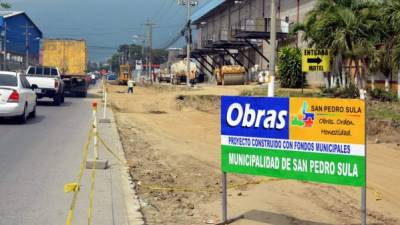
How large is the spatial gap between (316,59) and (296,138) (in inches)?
860

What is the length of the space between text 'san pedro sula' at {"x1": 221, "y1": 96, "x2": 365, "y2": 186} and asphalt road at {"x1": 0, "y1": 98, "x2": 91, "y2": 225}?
2.41 meters

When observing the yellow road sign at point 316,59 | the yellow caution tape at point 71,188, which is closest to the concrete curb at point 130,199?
the yellow caution tape at point 71,188

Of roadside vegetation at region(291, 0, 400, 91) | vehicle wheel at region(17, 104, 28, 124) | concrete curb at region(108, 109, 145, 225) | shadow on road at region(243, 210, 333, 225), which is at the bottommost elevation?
shadow on road at region(243, 210, 333, 225)

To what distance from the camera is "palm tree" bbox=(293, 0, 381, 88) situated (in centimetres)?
2822

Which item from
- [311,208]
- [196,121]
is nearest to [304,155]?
[311,208]

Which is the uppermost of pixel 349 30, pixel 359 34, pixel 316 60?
pixel 349 30

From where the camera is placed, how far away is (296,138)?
664 centimetres

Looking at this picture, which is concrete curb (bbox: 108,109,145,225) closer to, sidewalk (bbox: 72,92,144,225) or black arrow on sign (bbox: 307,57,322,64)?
sidewalk (bbox: 72,92,144,225)

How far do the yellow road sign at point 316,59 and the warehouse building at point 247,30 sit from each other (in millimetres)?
19541

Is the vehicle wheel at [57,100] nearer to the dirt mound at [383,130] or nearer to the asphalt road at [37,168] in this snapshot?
the asphalt road at [37,168]

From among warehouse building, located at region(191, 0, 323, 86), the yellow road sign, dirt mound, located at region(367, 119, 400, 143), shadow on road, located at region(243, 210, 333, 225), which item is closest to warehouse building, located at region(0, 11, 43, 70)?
warehouse building, located at region(191, 0, 323, 86)

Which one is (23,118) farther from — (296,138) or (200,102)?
(200,102)

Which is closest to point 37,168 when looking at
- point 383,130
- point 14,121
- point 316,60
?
point 14,121

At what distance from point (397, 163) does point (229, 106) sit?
8.75m
